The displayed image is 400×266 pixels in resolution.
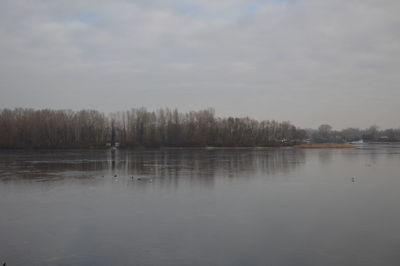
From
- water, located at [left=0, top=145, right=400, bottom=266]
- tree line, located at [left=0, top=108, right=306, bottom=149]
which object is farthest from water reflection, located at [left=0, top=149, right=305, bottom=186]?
tree line, located at [left=0, top=108, right=306, bottom=149]

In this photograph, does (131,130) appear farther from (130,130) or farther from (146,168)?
(146,168)

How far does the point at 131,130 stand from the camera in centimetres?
7700

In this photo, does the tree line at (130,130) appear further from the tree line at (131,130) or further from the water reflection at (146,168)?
→ the water reflection at (146,168)

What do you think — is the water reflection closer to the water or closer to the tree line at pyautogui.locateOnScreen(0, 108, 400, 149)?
the water

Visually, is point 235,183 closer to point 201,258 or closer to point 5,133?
point 201,258

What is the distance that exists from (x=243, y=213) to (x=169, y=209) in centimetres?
217

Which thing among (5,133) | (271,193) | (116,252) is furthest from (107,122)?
(116,252)

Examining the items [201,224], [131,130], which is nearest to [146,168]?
[201,224]

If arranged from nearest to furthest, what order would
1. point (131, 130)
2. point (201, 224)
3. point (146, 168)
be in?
1. point (201, 224)
2. point (146, 168)
3. point (131, 130)

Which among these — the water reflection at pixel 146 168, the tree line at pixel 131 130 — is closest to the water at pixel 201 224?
the water reflection at pixel 146 168

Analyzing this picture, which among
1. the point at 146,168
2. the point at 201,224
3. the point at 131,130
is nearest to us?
the point at 201,224

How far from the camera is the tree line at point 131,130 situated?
68625 mm

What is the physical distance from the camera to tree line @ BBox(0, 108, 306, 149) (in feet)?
225

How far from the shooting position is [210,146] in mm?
75812
